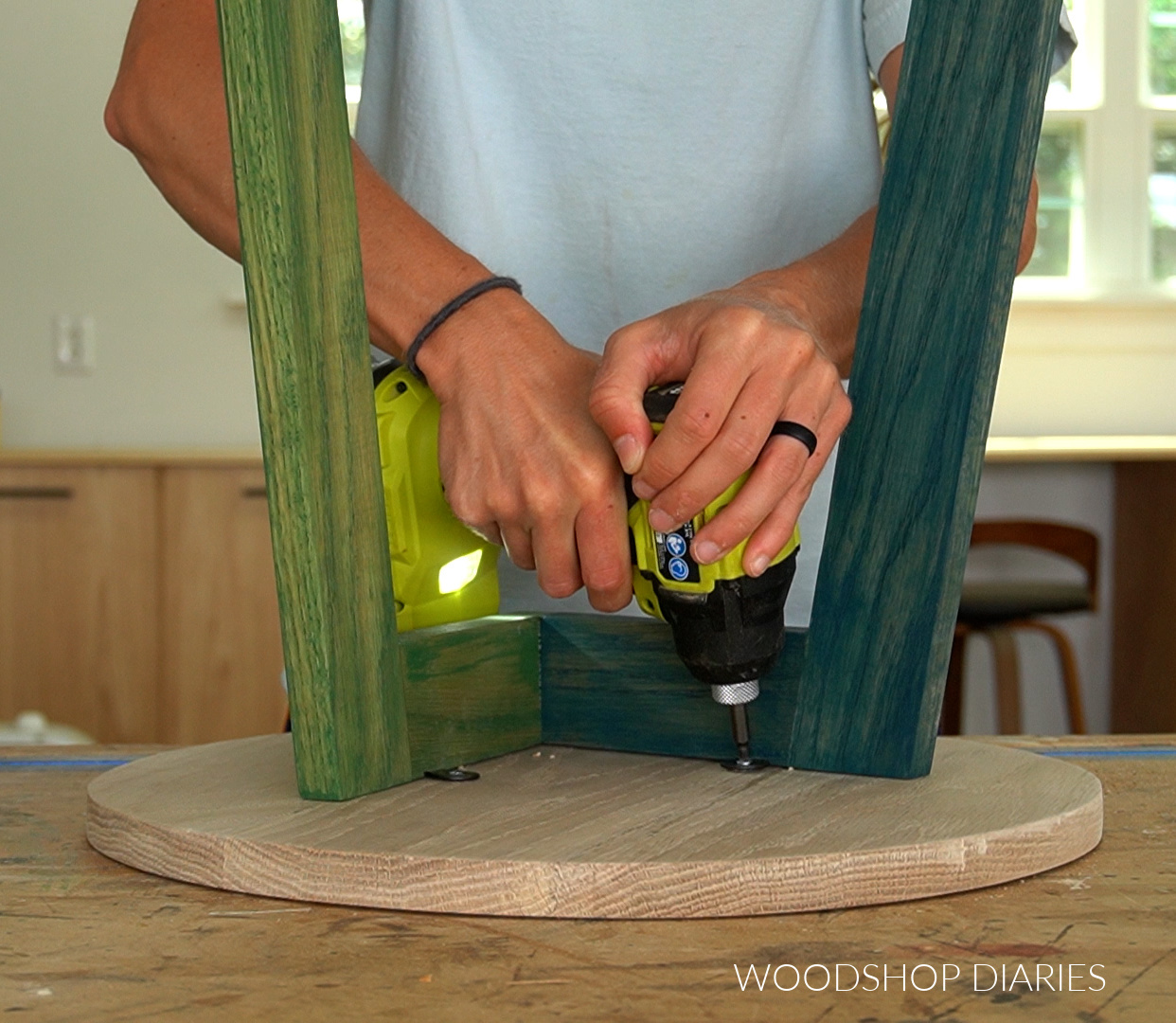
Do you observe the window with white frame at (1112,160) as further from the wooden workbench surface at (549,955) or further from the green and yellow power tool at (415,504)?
the wooden workbench surface at (549,955)

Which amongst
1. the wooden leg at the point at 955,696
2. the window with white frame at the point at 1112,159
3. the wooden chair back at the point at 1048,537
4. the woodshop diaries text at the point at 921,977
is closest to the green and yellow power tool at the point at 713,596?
the woodshop diaries text at the point at 921,977

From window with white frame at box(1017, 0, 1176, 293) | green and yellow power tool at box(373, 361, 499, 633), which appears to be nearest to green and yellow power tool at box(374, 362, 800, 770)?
green and yellow power tool at box(373, 361, 499, 633)

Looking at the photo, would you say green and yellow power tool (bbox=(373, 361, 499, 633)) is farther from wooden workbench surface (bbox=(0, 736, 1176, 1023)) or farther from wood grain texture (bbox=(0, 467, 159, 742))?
wood grain texture (bbox=(0, 467, 159, 742))

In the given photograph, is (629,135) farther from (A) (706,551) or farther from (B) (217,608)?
(B) (217,608)

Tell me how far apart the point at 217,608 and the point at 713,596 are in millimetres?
2323

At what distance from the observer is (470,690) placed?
0.91m

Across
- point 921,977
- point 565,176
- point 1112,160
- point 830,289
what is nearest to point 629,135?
point 565,176

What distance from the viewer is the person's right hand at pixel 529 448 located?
0.84 meters

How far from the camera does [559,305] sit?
119cm

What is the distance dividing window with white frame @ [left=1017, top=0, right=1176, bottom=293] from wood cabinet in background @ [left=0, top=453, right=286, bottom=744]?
2.09 metres

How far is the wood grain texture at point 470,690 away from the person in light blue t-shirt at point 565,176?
0.07 meters

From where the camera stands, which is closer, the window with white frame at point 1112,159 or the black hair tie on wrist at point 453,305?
the black hair tie on wrist at point 453,305

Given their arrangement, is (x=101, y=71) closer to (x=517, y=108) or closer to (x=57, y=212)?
(x=57, y=212)

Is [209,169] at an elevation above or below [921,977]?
above
